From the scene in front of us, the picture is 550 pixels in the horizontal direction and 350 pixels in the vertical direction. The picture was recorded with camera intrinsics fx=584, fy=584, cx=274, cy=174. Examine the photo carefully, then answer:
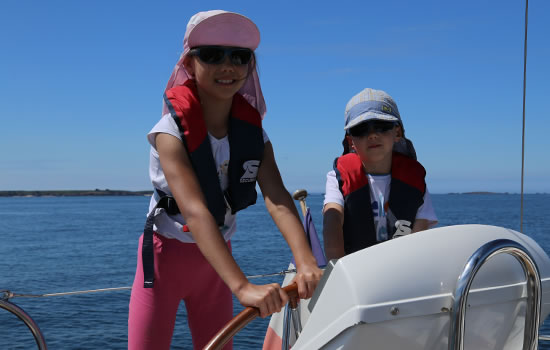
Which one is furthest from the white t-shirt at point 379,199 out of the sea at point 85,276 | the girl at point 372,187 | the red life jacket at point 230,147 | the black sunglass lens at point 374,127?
the sea at point 85,276

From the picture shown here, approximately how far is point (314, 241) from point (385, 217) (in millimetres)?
364

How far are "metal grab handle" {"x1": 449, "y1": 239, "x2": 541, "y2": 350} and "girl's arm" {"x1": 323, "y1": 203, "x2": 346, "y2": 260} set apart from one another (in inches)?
43.8

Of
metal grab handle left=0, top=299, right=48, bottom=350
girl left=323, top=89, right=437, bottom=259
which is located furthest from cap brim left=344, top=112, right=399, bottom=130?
metal grab handle left=0, top=299, right=48, bottom=350

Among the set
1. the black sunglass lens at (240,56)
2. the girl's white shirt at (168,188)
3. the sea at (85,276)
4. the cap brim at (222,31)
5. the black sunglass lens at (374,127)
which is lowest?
the sea at (85,276)

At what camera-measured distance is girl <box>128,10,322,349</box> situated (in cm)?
183

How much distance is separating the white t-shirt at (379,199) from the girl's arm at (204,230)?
1.03m

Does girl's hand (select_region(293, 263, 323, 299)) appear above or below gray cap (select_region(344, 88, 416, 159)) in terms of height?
below

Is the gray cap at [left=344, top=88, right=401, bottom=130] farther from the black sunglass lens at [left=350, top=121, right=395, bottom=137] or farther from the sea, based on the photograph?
the sea

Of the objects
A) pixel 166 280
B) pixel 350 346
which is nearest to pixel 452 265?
pixel 350 346

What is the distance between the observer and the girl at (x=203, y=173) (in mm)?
1835

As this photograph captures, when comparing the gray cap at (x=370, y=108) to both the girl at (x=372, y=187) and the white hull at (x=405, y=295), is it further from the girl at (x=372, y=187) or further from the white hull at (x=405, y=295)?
the white hull at (x=405, y=295)

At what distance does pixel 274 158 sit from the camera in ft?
6.87

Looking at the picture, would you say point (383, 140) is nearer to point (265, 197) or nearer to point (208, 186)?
point (265, 197)

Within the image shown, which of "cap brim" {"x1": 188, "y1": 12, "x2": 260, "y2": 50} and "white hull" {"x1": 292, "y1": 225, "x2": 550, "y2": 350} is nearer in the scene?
"white hull" {"x1": 292, "y1": 225, "x2": 550, "y2": 350}
